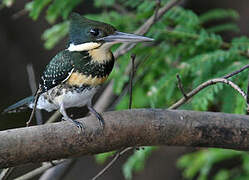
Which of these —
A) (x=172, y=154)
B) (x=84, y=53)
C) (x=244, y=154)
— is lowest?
(x=172, y=154)

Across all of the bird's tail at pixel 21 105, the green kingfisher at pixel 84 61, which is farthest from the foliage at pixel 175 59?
the bird's tail at pixel 21 105

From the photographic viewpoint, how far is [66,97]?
7.39 feet

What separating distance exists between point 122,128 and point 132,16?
146cm

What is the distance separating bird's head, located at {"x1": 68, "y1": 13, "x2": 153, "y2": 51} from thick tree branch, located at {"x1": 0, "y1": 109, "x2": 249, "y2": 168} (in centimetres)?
38

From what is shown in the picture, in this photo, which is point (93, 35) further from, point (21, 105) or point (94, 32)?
point (21, 105)

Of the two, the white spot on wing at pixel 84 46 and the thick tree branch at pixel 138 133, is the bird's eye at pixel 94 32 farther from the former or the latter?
the thick tree branch at pixel 138 133

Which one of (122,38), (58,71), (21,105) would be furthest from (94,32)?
(21,105)

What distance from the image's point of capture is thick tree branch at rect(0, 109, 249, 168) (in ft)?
5.76

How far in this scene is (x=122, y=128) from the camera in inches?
74.6

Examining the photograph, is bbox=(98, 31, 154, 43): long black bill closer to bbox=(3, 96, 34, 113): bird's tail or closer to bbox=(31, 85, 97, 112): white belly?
bbox=(31, 85, 97, 112): white belly

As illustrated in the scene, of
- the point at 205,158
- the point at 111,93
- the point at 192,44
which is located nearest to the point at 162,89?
the point at 192,44

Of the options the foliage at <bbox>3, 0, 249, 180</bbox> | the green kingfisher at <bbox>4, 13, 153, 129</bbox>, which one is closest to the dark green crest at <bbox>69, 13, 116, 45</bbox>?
the green kingfisher at <bbox>4, 13, 153, 129</bbox>

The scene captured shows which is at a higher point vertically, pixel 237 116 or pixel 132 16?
pixel 132 16

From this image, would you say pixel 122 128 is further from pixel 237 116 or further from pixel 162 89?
pixel 162 89
